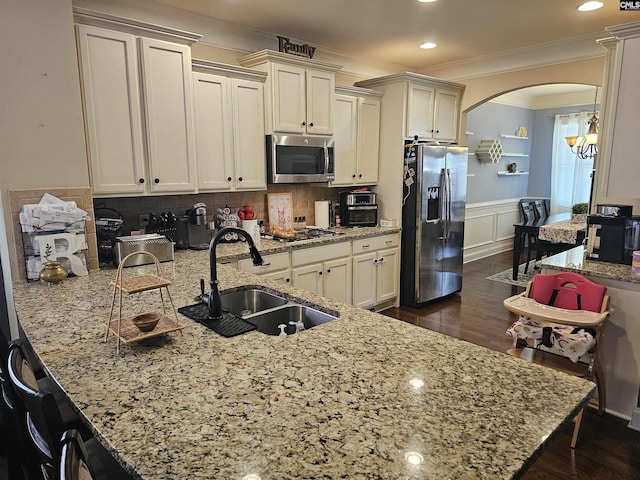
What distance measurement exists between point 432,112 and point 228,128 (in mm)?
2451

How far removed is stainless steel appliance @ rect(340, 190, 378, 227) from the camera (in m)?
4.42

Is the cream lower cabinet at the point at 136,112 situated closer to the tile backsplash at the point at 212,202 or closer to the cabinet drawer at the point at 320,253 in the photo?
the tile backsplash at the point at 212,202

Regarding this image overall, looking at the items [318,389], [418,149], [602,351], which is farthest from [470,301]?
[318,389]

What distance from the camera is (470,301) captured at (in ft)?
16.0

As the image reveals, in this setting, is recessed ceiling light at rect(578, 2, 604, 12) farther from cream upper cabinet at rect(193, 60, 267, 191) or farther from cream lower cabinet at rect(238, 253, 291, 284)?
cream lower cabinet at rect(238, 253, 291, 284)

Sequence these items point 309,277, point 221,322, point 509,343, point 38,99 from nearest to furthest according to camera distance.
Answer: point 221,322
point 38,99
point 309,277
point 509,343

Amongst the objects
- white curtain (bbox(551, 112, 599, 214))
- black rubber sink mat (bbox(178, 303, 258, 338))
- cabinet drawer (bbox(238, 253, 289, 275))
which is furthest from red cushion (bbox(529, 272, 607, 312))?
white curtain (bbox(551, 112, 599, 214))

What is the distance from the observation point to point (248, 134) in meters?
3.44

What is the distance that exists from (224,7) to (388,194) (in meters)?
2.38

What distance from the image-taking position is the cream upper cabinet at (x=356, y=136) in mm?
4184

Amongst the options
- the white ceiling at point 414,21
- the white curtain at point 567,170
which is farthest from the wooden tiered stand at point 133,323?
the white curtain at point 567,170

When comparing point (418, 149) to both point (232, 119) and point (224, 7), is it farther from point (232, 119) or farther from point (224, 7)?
point (224, 7)

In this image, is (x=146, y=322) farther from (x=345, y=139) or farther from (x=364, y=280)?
(x=345, y=139)

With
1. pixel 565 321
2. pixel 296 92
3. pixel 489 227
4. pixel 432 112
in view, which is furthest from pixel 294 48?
pixel 489 227
